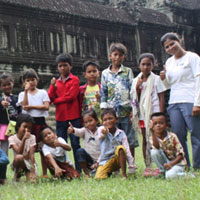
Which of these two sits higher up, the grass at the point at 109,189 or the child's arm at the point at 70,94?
the child's arm at the point at 70,94

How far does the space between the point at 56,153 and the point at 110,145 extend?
30.4 inches

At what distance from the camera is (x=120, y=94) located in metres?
6.97

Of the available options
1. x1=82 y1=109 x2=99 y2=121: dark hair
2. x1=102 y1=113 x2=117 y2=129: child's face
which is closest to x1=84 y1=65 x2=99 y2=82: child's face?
x1=82 y1=109 x2=99 y2=121: dark hair

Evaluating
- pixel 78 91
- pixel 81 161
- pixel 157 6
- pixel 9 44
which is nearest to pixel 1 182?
pixel 81 161

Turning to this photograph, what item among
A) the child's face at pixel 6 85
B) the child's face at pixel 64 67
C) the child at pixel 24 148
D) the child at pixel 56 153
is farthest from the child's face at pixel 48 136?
the child's face at pixel 64 67

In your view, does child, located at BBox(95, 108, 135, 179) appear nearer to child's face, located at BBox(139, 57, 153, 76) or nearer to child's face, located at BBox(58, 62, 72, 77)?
child's face, located at BBox(139, 57, 153, 76)

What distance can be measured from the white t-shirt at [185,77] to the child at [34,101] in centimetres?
188

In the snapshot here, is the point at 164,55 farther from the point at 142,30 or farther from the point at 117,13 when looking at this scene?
the point at 117,13

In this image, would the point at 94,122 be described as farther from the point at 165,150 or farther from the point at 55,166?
the point at 165,150

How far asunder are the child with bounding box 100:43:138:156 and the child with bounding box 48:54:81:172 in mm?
497

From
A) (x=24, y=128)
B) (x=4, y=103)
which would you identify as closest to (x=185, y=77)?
(x=24, y=128)

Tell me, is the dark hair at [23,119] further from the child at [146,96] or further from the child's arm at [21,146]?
the child at [146,96]

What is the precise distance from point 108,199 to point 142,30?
15.9 metres

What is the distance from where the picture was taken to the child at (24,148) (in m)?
6.34
